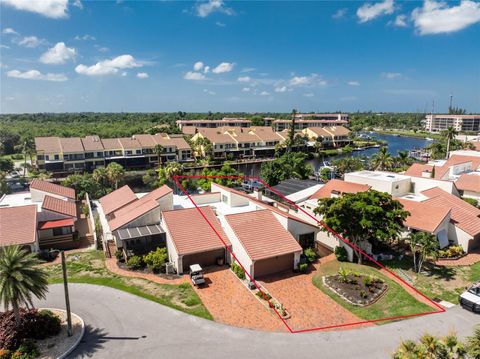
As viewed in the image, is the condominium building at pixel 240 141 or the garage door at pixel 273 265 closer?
the garage door at pixel 273 265

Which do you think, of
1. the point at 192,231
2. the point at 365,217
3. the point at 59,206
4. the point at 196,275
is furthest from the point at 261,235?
the point at 59,206

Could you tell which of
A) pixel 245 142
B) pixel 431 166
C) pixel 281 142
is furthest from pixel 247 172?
pixel 431 166

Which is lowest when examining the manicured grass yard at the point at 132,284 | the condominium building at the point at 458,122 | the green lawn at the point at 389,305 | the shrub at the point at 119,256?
the green lawn at the point at 389,305

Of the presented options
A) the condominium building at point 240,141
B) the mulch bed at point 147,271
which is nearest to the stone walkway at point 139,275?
the mulch bed at point 147,271

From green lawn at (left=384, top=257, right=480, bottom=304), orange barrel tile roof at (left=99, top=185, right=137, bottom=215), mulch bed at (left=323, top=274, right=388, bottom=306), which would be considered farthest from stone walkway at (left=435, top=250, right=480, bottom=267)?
orange barrel tile roof at (left=99, top=185, right=137, bottom=215)

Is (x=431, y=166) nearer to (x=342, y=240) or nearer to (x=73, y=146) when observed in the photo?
(x=342, y=240)

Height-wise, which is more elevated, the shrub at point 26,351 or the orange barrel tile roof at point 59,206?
the orange barrel tile roof at point 59,206

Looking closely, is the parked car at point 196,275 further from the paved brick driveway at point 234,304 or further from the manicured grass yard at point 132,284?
the manicured grass yard at point 132,284
